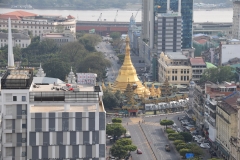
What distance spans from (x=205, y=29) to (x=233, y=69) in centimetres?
3381

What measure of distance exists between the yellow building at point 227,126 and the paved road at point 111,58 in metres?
21.7

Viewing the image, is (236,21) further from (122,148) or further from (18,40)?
(122,148)

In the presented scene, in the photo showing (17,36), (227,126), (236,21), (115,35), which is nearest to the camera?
(227,126)

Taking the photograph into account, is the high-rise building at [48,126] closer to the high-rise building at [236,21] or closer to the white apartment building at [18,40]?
the white apartment building at [18,40]

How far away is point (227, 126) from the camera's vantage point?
3475 cm

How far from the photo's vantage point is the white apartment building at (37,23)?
8538 centimetres

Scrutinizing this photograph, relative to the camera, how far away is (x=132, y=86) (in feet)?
156

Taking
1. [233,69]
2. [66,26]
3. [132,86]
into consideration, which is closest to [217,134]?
[132,86]

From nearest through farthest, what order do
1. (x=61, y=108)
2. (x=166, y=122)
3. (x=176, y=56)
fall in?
(x=61, y=108)
(x=166, y=122)
(x=176, y=56)

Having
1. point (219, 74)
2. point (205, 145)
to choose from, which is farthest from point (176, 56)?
point (205, 145)

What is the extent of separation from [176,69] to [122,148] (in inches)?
783

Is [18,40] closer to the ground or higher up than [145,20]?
closer to the ground

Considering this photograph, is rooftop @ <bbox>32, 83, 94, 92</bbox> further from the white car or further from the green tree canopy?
the green tree canopy

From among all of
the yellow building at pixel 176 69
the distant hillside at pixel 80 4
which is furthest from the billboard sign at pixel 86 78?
the distant hillside at pixel 80 4
